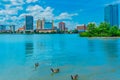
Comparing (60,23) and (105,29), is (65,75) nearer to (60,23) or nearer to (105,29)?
(105,29)

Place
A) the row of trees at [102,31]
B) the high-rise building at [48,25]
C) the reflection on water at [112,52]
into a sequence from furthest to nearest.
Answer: the high-rise building at [48,25] < the row of trees at [102,31] < the reflection on water at [112,52]

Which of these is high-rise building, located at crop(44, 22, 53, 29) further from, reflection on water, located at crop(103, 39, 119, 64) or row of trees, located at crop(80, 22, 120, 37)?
reflection on water, located at crop(103, 39, 119, 64)

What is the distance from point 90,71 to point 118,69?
1259 millimetres

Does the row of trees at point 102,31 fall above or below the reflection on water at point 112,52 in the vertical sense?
above

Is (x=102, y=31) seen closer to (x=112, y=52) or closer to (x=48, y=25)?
(x=48, y=25)

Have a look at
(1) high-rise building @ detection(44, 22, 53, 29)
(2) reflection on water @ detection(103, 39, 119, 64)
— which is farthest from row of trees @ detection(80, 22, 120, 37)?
(1) high-rise building @ detection(44, 22, 53, 29)

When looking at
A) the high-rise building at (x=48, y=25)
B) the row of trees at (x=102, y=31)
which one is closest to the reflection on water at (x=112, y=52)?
the row of trees at (x=102, y=31)

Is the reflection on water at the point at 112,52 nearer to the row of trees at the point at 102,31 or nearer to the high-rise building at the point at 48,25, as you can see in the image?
the row of trees at the point at 102,31

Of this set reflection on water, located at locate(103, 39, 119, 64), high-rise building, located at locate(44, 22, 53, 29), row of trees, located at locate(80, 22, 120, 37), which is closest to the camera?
reflection on water, located at locate(103, 39, 119, 64)

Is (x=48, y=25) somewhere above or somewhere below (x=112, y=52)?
above

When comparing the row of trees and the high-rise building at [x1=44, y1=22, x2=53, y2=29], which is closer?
the row of trees

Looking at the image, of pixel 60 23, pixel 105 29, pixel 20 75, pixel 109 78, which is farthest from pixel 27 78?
pixel 60 23

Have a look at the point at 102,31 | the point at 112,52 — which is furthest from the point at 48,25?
the point at 112,52

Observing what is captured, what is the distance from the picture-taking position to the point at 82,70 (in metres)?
10.5
